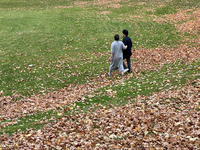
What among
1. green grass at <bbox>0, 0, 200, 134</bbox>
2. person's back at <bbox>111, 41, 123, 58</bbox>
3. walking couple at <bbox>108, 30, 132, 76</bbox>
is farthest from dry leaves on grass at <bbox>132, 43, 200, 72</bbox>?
person's back at <bbox>111, 41, 123, 58</bbox>

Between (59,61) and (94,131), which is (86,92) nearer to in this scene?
(94,131)

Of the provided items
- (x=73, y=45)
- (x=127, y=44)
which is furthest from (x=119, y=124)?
(x=73, y=45)

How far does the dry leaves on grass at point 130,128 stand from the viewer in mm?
6547

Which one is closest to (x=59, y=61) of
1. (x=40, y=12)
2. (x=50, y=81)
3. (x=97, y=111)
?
(x=50, y=81)

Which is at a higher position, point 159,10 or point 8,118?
point 159,10

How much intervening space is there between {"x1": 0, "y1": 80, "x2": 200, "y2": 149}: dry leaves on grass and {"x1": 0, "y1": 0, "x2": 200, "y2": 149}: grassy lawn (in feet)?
0.27

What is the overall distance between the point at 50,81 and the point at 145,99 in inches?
279

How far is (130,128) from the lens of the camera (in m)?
7.52

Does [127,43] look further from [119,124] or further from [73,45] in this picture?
[73,45]

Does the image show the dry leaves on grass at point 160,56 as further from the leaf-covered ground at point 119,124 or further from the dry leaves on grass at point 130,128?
the dry leaves on grass at point 130,128

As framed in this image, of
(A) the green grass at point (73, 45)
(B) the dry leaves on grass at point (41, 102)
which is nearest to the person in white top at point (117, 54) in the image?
(A) the green grass at point (73, 45)

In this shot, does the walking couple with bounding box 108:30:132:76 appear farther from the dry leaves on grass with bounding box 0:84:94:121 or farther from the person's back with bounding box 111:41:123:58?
the dry leaves on grass with bounding box 0:84:94:121

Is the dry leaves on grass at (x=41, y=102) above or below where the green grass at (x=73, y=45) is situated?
below

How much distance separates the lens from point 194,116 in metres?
7.29
